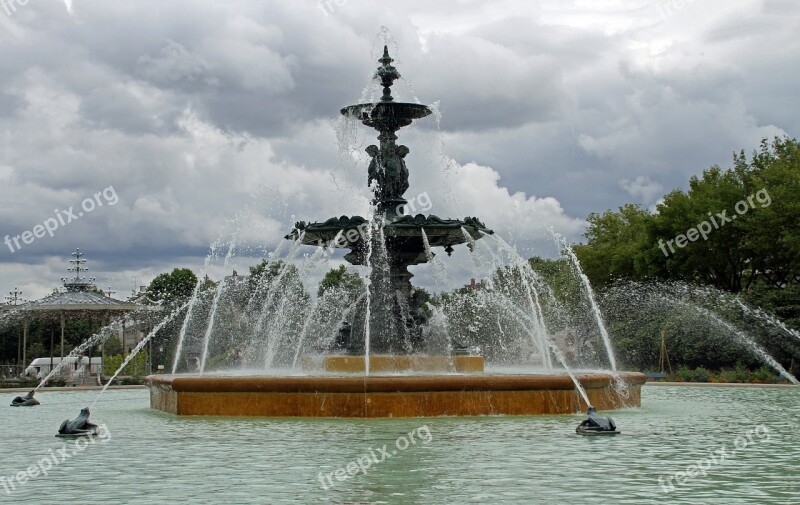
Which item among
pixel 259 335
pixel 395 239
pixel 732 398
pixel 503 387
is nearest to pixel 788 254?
pixel 732 398

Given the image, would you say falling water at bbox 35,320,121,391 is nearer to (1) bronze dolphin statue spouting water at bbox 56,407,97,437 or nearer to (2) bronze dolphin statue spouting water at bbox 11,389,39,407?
(2) bronze dolphin statue spouting water at bbox 11,389,39,407

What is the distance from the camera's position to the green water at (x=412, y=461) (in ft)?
28.2

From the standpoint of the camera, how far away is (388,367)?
1925cm

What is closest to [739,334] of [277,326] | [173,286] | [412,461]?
[277,326]

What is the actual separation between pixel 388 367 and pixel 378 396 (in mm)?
4737

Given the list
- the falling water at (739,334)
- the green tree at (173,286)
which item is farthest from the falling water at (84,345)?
the green tree at (173,286)

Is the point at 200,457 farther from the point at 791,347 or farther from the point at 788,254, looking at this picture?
the point at 788,254

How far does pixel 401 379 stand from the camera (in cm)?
1454

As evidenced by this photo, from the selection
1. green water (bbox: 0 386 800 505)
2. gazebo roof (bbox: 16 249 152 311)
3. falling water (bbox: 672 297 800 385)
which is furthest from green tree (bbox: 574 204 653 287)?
green water (bbox: 0 386 800 505)

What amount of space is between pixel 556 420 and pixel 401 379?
2217mm

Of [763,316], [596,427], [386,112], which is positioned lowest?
[596,427]

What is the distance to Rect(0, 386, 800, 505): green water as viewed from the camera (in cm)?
859

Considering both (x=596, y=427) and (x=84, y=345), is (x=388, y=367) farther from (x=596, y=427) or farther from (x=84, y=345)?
(x=84, y=345)

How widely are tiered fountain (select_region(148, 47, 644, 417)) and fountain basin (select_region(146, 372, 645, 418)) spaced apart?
1 cm
